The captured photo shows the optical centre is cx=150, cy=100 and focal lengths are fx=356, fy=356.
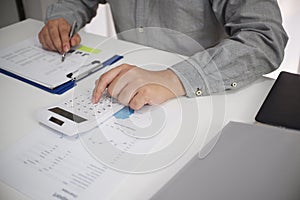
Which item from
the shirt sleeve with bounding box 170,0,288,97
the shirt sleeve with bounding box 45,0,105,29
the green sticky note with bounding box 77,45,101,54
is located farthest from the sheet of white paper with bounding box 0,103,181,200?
the shirt sleeve with bounding box 45,0,105,29

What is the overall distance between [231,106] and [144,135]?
208mm

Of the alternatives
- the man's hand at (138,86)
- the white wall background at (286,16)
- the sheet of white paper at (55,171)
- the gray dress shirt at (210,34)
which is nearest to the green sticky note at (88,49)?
the gray dress shirt at (210,34)

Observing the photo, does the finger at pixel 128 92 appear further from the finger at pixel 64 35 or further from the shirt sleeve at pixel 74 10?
the shirt sleeve at pixel 74 10

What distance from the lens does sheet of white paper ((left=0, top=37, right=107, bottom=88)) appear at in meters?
0.85

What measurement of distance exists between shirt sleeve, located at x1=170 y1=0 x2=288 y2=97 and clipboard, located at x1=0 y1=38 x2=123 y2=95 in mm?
237

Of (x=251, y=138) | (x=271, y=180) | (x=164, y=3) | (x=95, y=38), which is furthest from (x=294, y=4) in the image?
(x=271, y=180)

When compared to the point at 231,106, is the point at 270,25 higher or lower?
higher

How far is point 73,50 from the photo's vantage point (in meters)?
0.99

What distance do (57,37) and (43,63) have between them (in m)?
0.10

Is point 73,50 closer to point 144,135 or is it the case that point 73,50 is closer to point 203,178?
point 144,135

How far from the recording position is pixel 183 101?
0.74 m

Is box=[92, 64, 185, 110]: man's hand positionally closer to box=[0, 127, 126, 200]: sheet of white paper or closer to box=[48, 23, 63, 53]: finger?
box=[0, 127, 126, 200]: sheet of white paper

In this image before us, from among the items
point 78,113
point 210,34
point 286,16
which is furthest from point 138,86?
point 286,16

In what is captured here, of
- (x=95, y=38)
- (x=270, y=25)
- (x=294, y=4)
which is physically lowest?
(x=294, y=4)
